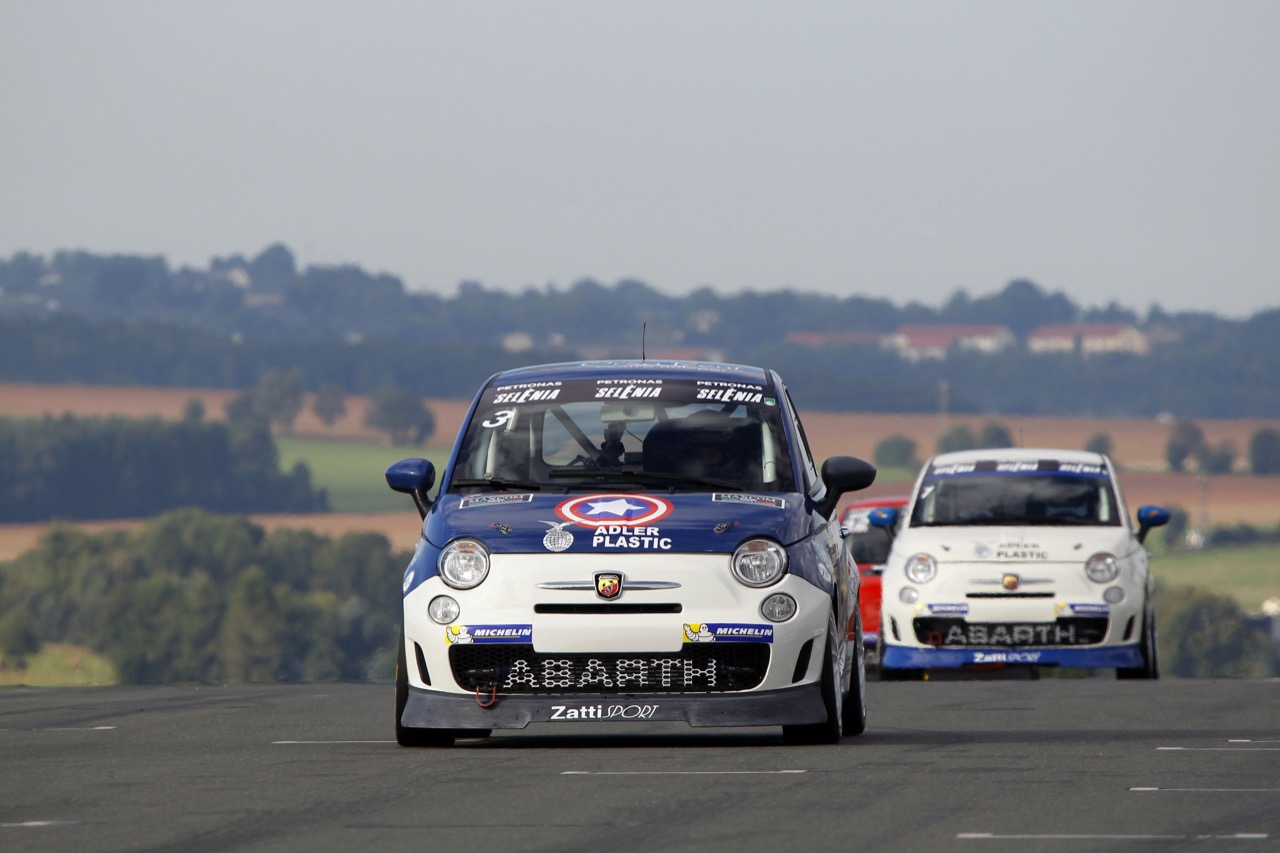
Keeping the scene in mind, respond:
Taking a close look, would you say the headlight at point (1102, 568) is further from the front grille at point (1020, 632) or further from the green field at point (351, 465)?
the green field at point (351, 465)

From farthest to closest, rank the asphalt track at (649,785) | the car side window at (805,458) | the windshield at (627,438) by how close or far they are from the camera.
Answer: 1. the car side window at (805,458)
2. the windshield at (627,438)
3. the asphalt track at (649,785)

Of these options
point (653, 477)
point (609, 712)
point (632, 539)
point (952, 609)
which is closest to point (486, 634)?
point (609, 712)

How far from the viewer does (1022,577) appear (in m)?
18.0

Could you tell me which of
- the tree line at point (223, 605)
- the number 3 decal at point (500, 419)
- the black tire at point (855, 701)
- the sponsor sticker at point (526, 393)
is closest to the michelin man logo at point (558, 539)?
the number 3 decal at point (500, 419)

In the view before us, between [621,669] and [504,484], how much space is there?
1163 millimetres

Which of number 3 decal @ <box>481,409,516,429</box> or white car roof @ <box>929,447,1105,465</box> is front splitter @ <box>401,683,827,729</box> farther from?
white car roof @ <box>929,447,1105,465</box>

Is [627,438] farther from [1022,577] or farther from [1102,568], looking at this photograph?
[1102,568]

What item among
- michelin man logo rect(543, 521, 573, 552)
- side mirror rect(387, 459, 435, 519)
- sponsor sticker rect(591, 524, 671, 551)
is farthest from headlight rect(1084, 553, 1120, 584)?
michelin man logo rect(543, 521, 573, 552)

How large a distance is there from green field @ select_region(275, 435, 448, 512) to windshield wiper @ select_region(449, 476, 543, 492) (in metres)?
116

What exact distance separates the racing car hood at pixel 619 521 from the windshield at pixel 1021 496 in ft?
27.6

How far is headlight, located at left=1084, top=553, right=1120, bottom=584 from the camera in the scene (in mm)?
17984

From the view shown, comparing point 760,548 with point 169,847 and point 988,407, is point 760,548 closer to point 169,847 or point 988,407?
point 169,847

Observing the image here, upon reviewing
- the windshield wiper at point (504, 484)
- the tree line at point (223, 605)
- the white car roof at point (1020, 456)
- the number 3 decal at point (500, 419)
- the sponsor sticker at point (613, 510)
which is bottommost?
the tree line at point (223, 605)

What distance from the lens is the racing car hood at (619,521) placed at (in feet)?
33.2
